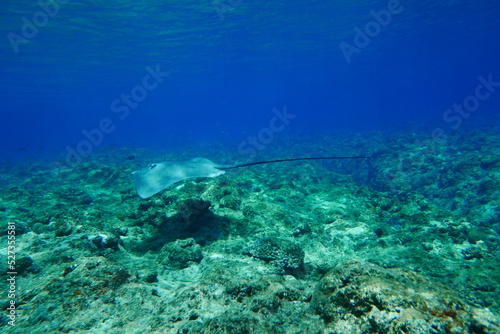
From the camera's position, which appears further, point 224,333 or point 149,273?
point 149,273

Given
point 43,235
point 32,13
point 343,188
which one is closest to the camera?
point 43,235

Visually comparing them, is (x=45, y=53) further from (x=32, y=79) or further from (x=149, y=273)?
(x=149, y=273)

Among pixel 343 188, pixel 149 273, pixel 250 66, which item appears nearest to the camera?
pixel 149 273

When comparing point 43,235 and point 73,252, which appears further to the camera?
point 43,235

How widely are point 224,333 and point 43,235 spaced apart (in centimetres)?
461

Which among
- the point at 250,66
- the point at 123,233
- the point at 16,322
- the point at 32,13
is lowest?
the point at 16,322

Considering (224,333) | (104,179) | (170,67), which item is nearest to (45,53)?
(170,67)

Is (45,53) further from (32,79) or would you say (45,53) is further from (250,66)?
(250,66)

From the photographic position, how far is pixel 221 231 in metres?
5.56

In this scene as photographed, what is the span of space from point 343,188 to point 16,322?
359 inches

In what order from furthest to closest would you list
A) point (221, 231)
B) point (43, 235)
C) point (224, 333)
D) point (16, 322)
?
point (221, 231)
point (43, 235)
point (16, 322)
point (224, 333)

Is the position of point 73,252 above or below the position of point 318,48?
below

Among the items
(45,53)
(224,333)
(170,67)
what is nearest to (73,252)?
(224,333)

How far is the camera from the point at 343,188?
9.38 metres
